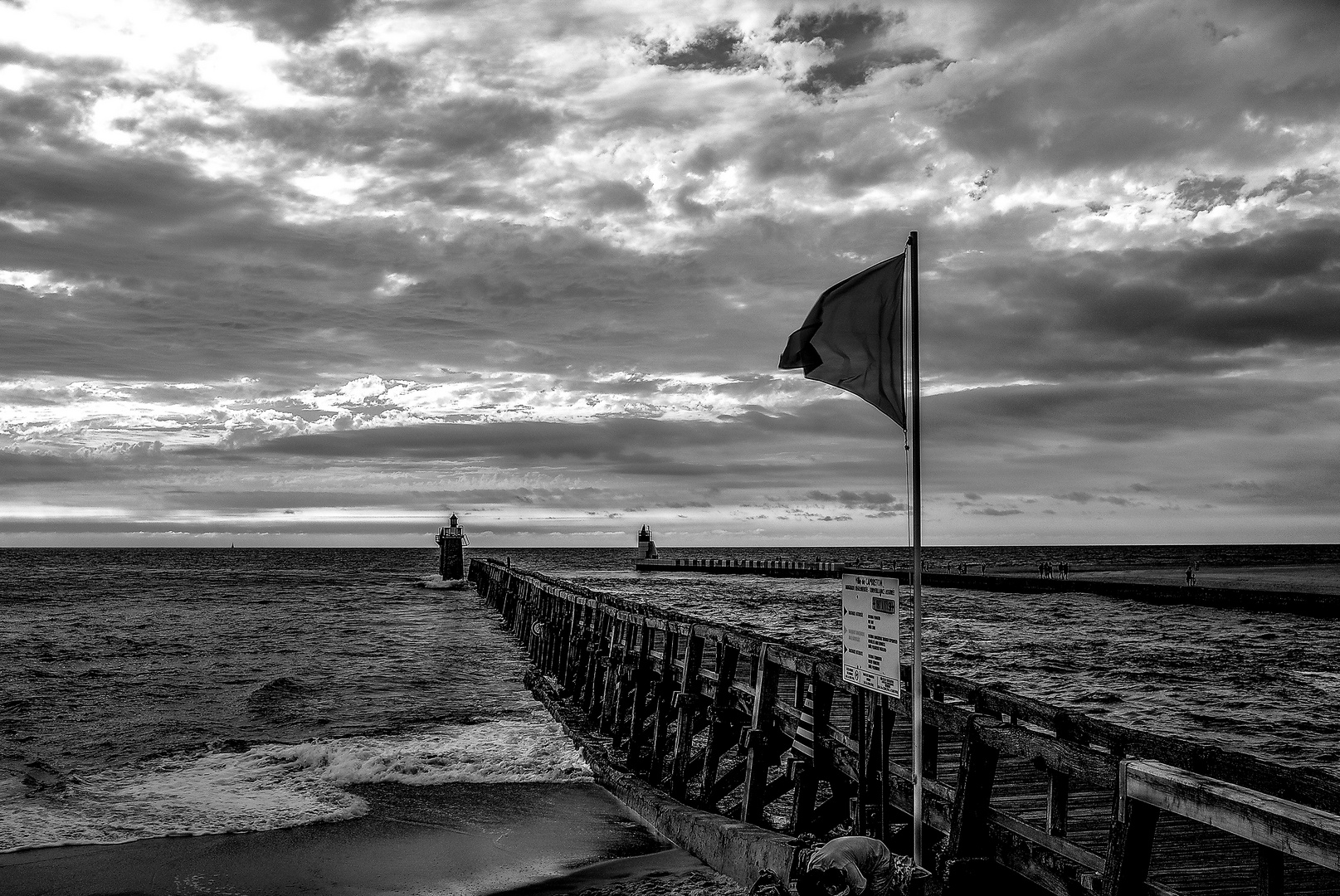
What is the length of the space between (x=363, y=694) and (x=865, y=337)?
60.2 ft

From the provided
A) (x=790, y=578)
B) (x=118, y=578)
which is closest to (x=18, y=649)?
(x=790, y=578)

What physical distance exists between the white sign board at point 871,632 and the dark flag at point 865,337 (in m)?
1.10

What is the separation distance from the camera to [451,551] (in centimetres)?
7962

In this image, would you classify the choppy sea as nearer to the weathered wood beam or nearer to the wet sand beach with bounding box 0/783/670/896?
the wet sand beach with bounding box 0/783/670/896

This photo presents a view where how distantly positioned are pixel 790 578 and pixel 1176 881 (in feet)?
269

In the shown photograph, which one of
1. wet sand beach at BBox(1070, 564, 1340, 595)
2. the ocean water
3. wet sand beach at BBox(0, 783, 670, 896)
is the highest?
wet sand beach at BBox(1070, 564, 1340, 595)

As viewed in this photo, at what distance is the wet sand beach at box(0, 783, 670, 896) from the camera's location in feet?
29.7

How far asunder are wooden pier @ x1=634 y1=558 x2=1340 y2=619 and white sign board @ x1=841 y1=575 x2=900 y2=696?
62.9ft

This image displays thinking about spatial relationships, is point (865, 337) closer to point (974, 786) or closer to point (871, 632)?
point (871, 632)

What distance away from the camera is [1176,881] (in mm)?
6324

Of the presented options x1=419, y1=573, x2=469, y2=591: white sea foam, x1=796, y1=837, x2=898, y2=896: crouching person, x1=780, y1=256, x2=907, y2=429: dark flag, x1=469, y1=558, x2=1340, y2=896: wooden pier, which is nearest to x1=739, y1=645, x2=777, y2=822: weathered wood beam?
x1=469, y1=558, x2=1340, y2=896: wooden pier

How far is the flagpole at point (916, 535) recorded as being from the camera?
229 inches

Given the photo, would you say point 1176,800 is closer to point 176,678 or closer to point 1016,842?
point 1016,842

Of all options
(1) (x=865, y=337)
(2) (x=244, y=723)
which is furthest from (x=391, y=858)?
(2) (x=244, y=723)
